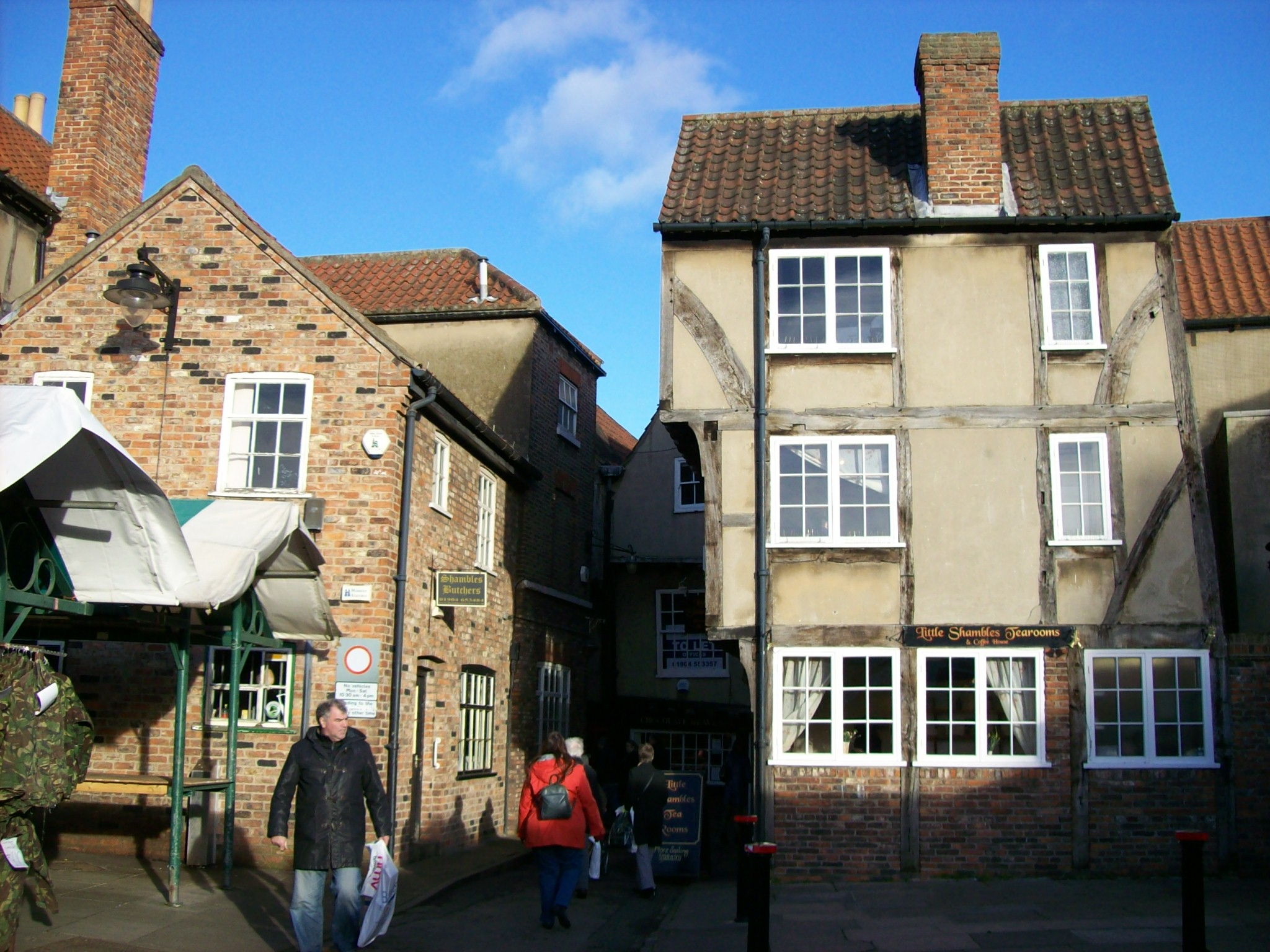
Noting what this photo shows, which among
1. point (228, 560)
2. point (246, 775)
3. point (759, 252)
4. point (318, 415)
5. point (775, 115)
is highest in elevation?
point (775, 115)

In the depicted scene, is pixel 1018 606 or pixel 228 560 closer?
pixel 228 560

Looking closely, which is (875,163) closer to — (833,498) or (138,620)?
(833,498)

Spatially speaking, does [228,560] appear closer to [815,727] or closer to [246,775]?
[246,775]

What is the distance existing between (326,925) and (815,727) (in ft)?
19.8

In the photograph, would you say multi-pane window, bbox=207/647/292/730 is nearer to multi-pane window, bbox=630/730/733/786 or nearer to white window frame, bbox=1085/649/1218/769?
white window frame, bbox=1085/649/1218/769

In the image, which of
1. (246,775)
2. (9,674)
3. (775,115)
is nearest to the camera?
(9,674)

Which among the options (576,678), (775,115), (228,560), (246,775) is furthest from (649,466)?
(228,560)

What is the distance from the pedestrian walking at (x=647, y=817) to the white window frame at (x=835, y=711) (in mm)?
1386

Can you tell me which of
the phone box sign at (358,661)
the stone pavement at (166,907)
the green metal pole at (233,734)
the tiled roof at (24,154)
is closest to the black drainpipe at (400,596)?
the phone box sign at (358,661)

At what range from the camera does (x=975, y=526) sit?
14.2 metres

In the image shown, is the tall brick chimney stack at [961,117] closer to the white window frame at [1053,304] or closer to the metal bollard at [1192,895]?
the white window frame at [1053,304]

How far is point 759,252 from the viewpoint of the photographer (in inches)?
588

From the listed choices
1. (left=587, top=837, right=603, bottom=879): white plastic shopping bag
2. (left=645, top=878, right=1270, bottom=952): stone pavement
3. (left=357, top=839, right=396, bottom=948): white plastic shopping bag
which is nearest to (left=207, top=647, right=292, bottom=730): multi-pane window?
(left=587, top=837, right=603, bottom=879): white plastic shopping bag

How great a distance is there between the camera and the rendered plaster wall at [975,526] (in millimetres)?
14016
